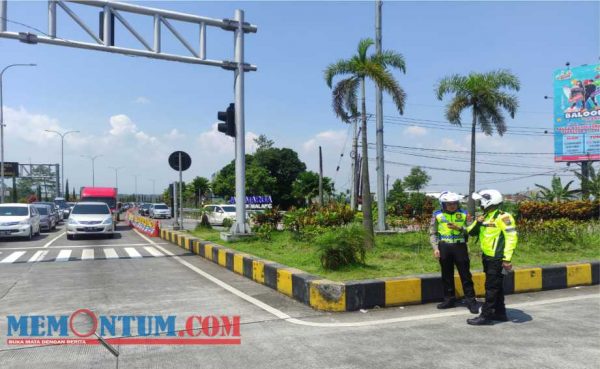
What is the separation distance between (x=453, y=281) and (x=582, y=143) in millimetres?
31229

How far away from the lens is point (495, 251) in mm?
5668

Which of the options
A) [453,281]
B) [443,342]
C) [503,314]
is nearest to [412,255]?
[453,281]

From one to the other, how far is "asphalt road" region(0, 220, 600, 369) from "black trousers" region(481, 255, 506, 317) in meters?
0.21

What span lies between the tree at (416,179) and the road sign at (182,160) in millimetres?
66723

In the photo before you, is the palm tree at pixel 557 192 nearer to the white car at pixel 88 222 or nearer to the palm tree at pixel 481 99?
the palm tree at pixel 481 99

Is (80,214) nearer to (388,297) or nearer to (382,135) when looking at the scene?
(382,135)

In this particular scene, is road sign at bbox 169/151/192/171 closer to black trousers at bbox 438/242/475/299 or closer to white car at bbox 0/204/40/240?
white car at bbox 0/204/40/240

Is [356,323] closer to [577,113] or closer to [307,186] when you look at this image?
[577,113]

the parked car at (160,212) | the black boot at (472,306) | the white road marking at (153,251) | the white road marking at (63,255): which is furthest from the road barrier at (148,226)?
the parked car at (160,212)

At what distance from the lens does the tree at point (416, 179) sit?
79750 millimetres

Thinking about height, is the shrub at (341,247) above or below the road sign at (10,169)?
below

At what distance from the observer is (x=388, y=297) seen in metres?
6.56


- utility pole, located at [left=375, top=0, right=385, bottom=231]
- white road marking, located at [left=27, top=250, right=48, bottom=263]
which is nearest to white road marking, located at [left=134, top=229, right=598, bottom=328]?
white road marking, located at [left=27, top=250, right=48, bottom=263]

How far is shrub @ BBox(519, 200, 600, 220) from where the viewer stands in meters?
17.1
